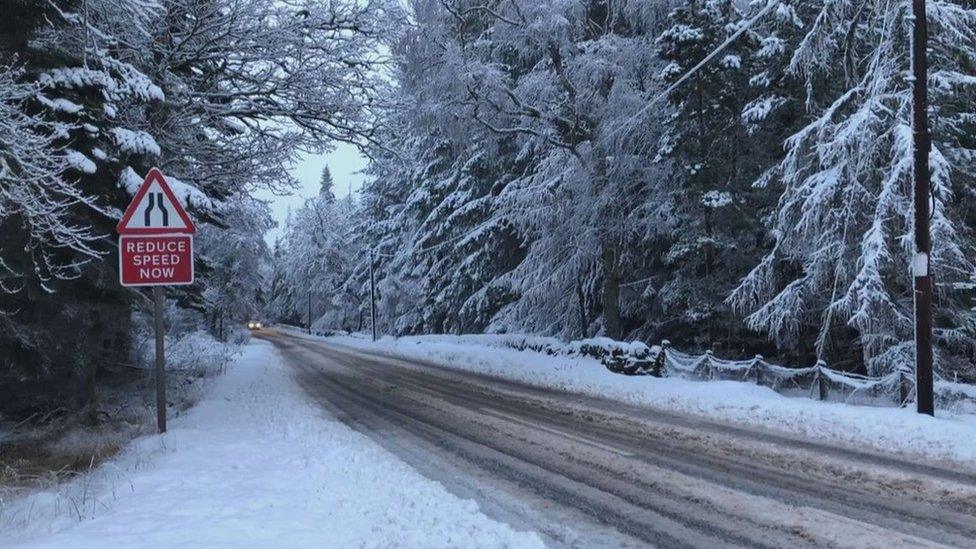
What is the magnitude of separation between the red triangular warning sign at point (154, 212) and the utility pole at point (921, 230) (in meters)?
10.8

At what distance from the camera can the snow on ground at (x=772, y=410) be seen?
912 centimetres

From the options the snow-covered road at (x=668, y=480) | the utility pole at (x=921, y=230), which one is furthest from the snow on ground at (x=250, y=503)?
the utility pole at (x=921, y=230)

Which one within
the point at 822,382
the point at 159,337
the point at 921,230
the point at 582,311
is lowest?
the point at 822,382

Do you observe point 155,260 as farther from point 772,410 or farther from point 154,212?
point 772,410

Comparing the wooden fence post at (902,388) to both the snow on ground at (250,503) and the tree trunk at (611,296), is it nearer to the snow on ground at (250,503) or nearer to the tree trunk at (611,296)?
the tree trunk at (611,296)

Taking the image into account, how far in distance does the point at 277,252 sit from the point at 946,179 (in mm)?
117054

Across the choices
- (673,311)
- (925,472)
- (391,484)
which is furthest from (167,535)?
(673,311)

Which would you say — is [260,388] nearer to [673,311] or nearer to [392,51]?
[392,51]

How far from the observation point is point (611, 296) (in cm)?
2161

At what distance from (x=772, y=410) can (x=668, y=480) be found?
506cm

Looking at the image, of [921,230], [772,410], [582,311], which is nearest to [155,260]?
[772,410]

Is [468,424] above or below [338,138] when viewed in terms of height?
below

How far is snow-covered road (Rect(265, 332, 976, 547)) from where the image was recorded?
18.4 feet

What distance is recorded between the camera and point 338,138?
1251 cm
